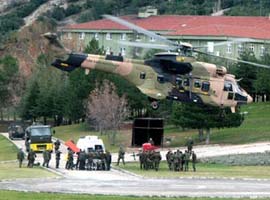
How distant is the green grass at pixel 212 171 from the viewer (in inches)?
2009

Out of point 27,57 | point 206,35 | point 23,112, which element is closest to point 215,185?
point 23,112

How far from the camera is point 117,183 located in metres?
45.6

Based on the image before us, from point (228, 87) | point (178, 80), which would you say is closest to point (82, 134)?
point (228, 87)

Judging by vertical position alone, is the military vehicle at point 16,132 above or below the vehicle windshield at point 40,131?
below

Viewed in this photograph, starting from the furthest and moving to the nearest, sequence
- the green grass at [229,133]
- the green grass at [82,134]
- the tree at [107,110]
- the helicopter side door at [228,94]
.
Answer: the tree at [107,110] → the green grass at [82,134] → the green grass at [229,133] → the helicopter side door at [228,94]

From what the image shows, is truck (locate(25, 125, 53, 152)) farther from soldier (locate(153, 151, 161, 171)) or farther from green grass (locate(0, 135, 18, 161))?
soldier (locate(153, 151, 161, 171))

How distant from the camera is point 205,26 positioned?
128625mm

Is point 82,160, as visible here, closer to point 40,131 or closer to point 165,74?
point 165,74

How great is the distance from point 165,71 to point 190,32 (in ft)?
227

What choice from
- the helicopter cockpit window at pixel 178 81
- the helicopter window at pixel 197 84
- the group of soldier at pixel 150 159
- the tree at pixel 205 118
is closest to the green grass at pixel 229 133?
the tree at pixel 205 118

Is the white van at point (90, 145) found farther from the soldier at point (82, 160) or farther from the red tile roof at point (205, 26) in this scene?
the red tile roof at point (205, 26)

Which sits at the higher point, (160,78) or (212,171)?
(160,78)

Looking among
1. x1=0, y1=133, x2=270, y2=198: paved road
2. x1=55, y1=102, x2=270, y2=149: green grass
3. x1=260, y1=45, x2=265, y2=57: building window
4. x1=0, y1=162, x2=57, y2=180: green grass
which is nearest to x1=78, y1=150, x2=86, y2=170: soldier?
x1=0, y1=162, x2=57, y2=180: green grass

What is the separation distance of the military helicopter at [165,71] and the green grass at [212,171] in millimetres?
3742
